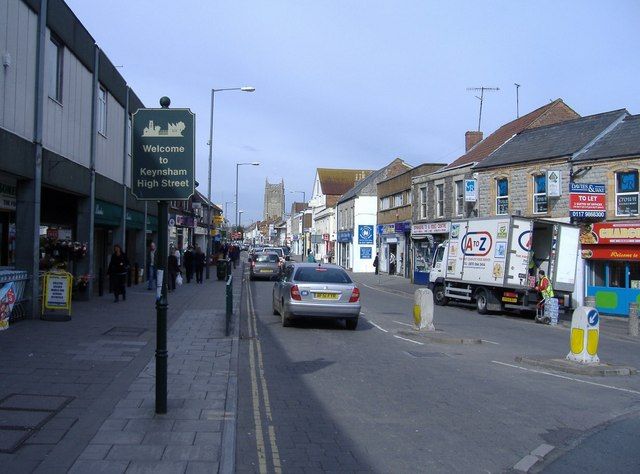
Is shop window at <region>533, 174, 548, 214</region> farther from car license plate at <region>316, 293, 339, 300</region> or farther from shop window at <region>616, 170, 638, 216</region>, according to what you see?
car license plate at <region>316, 293, 339, 300</region>

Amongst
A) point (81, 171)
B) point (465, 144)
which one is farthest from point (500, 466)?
point (465, 144)

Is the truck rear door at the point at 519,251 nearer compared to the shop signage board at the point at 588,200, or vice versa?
the truck rear door at the point at 519,251

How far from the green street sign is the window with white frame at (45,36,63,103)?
30.7 feet

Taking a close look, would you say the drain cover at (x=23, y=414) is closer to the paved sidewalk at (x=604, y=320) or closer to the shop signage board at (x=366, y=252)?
the paved sidewalk at (x=604, y=320)

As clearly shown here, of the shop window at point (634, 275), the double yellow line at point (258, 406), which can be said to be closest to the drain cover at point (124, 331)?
the double yellow line at point (258, 406)

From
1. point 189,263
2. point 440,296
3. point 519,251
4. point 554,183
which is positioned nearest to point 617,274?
point 554,183

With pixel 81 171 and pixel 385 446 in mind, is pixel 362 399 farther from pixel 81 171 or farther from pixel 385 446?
pixel 81 171

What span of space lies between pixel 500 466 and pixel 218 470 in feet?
8.23

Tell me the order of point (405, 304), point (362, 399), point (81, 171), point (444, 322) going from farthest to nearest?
point (405, 304), point (444, 322), point (81, 171), point (362, 399)

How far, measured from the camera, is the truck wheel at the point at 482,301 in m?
22.1

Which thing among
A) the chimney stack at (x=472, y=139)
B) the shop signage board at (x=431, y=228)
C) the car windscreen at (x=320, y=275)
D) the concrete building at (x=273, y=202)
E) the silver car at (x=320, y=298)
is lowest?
the silver car at (x=320, y=298)

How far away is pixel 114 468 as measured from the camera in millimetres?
5152

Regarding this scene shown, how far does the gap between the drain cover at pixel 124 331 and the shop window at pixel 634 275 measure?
17.0 m

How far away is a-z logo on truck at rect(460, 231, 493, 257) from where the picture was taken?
72.5 ft
